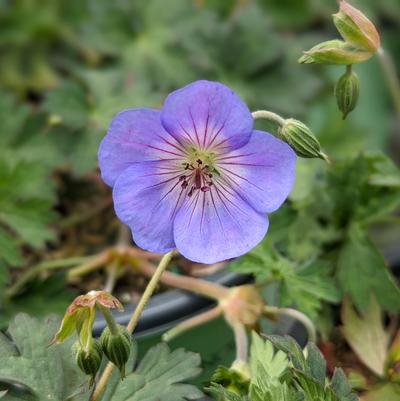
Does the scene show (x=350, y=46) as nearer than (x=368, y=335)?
Yes

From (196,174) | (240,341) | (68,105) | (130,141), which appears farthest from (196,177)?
(68,105)

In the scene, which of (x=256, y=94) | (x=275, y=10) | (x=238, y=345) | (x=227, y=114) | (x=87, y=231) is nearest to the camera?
(x=227, y=114)

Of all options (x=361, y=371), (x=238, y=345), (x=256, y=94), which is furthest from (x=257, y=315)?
(x=256, y=94)

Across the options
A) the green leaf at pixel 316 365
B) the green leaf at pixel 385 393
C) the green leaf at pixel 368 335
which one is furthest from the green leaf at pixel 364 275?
the green leaf at pixel 316 365

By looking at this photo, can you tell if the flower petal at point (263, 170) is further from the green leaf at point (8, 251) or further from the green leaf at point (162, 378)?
the green leaf at point (8, 251)

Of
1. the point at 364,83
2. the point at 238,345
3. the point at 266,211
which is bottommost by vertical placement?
the point at 364,83

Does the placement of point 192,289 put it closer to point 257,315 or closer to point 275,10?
point 257,315

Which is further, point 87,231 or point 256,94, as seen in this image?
point 256,94

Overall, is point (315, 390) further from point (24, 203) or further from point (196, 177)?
point (24, 203)
